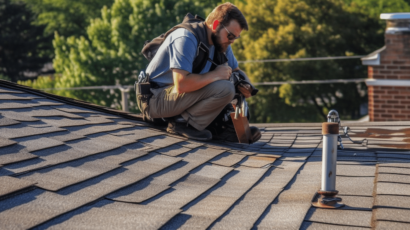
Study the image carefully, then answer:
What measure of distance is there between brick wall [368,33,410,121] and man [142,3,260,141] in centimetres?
433

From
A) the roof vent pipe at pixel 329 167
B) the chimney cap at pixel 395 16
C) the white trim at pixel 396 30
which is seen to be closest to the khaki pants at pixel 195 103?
the roof vent pipe at pixel 329 167

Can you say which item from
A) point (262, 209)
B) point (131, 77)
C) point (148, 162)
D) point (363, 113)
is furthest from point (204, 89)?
point (363, 113)

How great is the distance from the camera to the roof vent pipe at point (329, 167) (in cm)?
220

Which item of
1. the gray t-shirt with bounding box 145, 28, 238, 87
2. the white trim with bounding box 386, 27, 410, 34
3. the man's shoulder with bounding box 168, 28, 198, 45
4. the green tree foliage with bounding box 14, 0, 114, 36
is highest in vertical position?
the green tree foliage with bounding box 14, 0, 114, 36

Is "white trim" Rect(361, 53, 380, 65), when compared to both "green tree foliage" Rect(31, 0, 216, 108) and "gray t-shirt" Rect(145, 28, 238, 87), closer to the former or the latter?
"gray t-shirt" Rect(145, 28, 238, 87)

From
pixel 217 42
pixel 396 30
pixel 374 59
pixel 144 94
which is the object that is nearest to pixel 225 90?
pixel 217 42

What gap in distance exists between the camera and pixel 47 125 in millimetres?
3041

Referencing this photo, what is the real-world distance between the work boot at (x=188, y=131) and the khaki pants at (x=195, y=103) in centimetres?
4

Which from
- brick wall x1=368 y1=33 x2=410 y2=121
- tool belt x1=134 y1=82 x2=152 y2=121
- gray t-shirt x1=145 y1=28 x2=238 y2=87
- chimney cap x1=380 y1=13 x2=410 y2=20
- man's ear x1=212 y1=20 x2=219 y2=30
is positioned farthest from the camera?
brick wall x1=368 y1=33 x2=410 y2=121

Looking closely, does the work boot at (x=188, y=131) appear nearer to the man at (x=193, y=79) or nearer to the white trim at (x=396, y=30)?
the man at (x=193, y=79)

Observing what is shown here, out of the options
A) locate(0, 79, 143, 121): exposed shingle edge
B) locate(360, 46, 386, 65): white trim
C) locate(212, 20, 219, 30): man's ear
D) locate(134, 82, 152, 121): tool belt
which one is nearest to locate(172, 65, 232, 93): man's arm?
locate(212, 20, 219, 30): man's ear

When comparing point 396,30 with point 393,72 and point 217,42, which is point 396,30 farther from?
point 217,42

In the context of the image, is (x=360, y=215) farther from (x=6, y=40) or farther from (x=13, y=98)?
(x=6, y=40)

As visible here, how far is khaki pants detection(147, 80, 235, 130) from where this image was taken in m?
3.68
